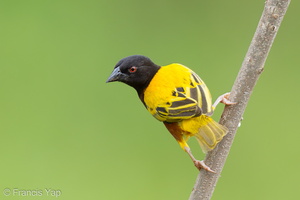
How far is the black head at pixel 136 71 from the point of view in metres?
3.40

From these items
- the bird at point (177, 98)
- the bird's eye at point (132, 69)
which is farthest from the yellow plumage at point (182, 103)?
the bird's eye at point (132, 69)

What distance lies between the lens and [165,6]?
5660 mm

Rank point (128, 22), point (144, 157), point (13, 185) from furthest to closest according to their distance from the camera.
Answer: point (128, 22), point (144, 157), point (13, 185)

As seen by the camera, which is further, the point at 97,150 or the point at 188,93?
the point at 97,150

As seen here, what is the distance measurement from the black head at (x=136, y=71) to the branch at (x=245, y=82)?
2.21 ft

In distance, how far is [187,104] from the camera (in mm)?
3168

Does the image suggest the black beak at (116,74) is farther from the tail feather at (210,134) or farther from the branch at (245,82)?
the branch at (245,82)

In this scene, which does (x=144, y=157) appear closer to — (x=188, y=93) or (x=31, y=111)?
(x=31, y=111)

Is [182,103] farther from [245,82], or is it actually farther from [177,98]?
[245,82]

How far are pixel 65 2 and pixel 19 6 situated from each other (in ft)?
1.33

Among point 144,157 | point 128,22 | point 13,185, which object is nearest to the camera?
point 13,185

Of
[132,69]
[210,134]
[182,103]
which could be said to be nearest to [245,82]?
[210,134]

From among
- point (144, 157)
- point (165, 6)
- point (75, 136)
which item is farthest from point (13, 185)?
point (165, 6)

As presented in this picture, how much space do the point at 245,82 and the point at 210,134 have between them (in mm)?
309
